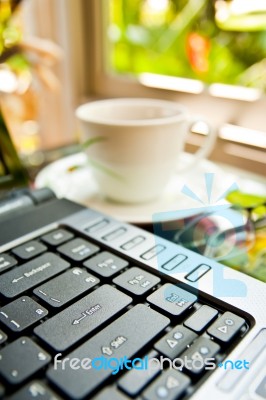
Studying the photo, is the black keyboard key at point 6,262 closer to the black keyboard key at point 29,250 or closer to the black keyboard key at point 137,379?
the black keyboard key at point 29,250

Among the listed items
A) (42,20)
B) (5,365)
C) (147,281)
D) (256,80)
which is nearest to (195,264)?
(147,281)

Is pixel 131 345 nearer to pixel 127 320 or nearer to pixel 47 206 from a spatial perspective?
pixel 127 320

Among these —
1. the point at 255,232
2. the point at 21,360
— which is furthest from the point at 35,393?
the point at 255,232

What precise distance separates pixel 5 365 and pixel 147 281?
102 millimetres

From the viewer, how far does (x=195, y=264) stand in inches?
11.5

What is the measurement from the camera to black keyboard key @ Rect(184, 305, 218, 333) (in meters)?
0.23

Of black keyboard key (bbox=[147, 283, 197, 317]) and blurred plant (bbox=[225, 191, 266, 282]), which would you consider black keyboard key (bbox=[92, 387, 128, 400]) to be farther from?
blurred plant (bbox=[225, 191, 266, 282])

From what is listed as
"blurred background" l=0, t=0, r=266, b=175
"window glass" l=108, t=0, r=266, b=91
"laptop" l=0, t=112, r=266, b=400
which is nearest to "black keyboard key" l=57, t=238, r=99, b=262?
"laptop" l=0, t=112, r=266, b=400

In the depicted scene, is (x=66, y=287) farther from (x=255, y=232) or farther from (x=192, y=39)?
(x=192, y=39)

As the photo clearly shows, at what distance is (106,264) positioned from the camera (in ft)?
0.94

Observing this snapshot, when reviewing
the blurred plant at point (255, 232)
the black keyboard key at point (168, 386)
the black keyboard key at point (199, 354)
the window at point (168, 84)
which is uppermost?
the window at point (168, 84)

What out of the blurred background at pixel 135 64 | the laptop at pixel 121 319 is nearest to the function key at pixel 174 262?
the laptop at pixel 121 319

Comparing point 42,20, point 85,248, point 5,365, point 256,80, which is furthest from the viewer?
point 42,20

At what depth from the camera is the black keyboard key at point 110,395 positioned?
0.62 feet
